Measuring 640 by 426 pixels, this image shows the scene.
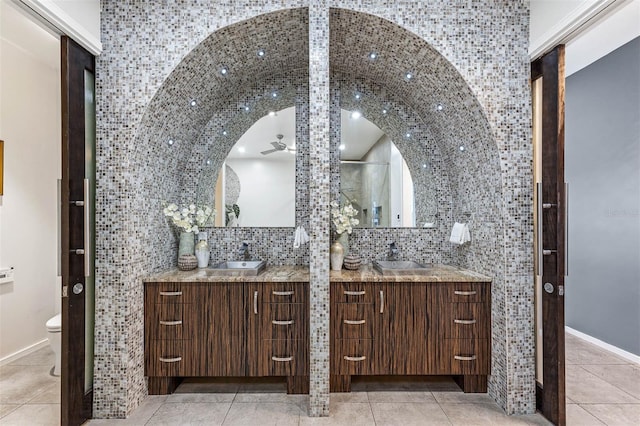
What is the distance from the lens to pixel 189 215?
301cm

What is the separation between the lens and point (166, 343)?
7.72 ft

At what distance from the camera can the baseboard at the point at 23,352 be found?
2.88 metres

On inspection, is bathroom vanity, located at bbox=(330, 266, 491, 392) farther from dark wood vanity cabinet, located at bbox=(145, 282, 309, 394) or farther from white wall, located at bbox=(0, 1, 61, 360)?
white wall, located at bbox=(0, 1, 61, 360)

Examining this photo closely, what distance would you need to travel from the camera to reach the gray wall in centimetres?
285

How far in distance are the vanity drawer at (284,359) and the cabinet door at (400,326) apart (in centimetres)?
53

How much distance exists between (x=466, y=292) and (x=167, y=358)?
2.24 m

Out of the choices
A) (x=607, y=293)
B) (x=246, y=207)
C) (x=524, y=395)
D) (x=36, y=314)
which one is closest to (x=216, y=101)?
(x=246, y=207)

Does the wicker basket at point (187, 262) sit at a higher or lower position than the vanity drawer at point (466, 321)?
higher

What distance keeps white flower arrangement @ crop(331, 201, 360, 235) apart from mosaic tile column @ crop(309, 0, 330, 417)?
62cm

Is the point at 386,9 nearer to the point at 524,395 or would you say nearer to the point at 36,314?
the point at 524,395

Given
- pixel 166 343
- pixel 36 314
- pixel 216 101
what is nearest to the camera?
pixel 166 343

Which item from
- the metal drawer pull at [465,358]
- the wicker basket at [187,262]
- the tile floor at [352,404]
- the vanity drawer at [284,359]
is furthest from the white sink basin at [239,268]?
the metal drawer pull at [465,358]

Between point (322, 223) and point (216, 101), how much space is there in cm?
164

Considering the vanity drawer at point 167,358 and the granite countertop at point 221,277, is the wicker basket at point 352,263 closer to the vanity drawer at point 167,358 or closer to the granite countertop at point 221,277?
the granite countertop at point 221,277
